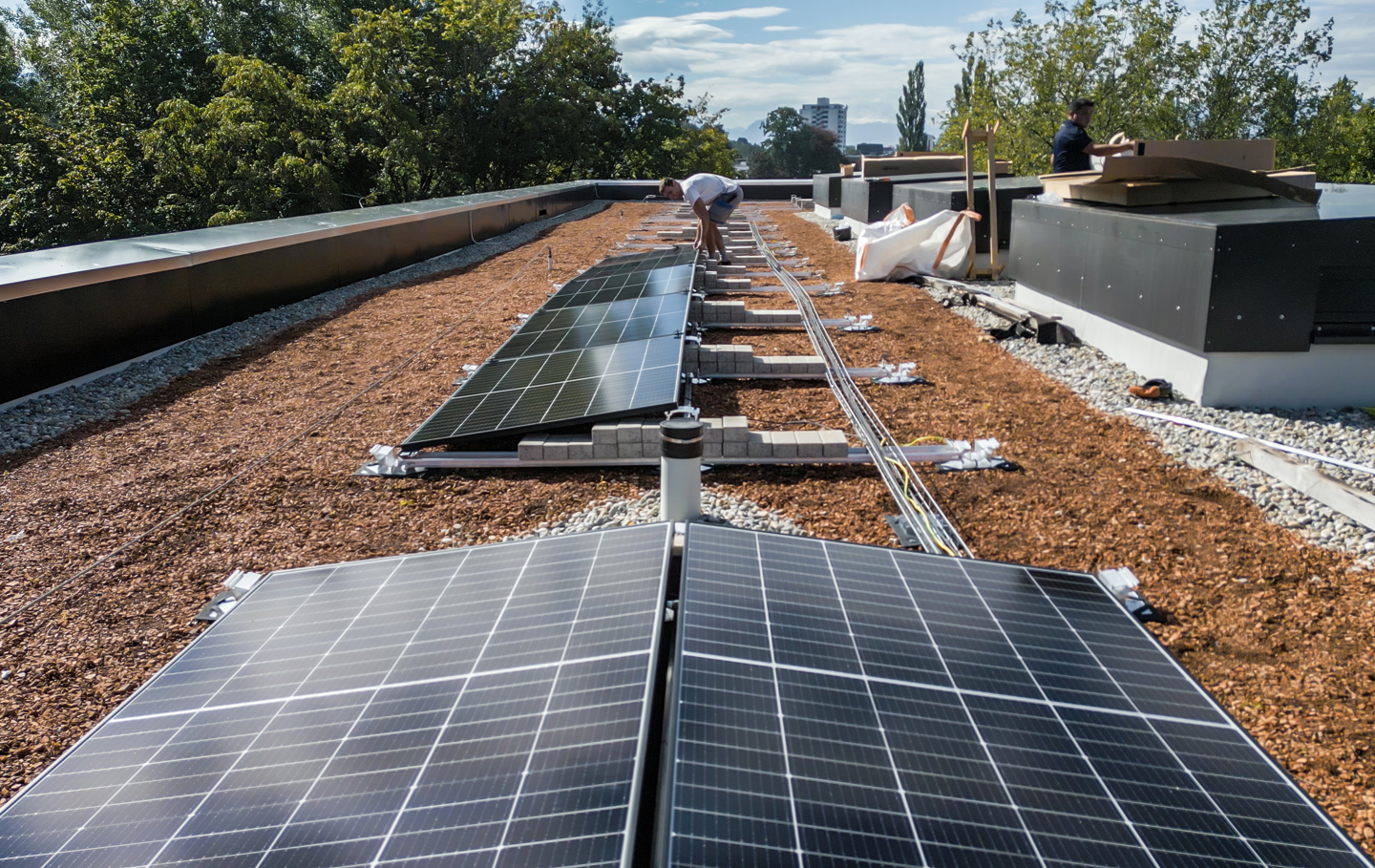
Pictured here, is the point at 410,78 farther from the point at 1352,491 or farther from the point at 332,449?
the point at 1352,491

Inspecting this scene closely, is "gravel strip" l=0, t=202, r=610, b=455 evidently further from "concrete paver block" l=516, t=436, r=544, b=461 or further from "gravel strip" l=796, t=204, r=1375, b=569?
"gravel strip" l=796, t=204, r=1375, b=569

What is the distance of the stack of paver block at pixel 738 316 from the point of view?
12.5 metres

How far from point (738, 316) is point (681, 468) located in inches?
284

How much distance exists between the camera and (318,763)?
256 cm

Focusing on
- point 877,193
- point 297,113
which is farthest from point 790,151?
point 877,193

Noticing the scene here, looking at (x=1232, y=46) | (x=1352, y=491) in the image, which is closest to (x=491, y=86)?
(x=1232, y=46)

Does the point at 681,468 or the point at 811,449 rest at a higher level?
the point at 681,468

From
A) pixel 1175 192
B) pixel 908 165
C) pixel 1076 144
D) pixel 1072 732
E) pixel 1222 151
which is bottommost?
pixel 1072 732

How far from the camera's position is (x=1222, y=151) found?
11883 millimetres

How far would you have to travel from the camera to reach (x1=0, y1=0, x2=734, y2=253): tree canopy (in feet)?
127

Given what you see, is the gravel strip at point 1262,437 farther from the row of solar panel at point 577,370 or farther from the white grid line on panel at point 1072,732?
the row of solar panel at point 577,370

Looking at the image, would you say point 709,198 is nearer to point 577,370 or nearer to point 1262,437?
point 577,370


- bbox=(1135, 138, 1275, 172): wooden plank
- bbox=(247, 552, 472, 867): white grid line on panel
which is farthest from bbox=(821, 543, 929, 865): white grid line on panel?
bbox=(1135, 138, 1275, 172): wooden plank

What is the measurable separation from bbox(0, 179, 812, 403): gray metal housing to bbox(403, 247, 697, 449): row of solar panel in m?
4.57
